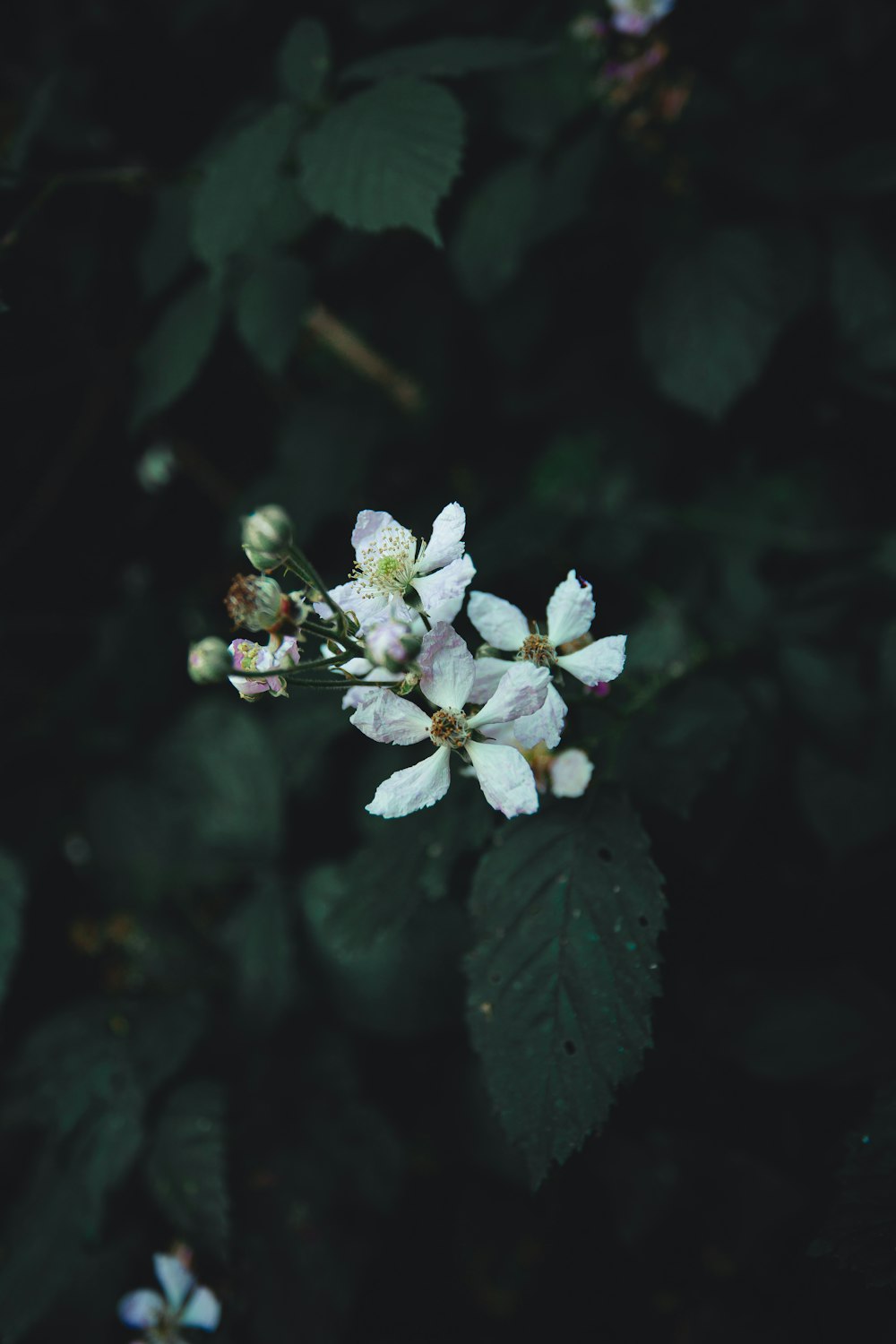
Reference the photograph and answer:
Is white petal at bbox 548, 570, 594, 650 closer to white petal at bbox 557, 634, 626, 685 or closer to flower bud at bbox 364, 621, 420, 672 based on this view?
white petal at bbox 557, 634, 626, 685

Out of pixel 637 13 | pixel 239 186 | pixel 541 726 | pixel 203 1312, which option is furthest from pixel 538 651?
pixel 637 13

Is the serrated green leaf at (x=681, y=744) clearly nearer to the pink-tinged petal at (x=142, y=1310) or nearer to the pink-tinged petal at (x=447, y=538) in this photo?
the pink-tinged petal at (x=447, y=538)

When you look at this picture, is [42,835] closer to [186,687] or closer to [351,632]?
[186,687]

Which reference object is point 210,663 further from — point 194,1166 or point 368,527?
point 194,1166

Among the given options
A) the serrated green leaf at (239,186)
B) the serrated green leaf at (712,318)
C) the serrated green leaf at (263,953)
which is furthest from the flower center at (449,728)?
the serrated green leaf at (712,318)

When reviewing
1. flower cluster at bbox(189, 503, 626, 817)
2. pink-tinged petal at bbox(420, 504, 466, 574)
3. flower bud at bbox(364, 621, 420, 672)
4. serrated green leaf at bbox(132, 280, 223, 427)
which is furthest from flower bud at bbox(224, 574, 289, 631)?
serrated green leaf at bbox(132, 280, 223, 427)

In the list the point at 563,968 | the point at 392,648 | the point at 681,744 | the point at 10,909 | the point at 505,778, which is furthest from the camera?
the point at 10,909

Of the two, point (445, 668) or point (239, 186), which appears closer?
point (445, 668)
